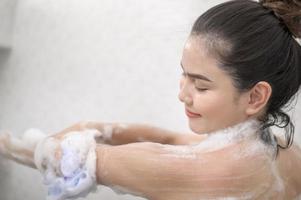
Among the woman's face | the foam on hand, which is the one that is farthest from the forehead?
the foam on hand

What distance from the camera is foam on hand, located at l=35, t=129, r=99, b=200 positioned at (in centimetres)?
83

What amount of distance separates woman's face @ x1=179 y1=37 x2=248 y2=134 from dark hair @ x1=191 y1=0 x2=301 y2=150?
0.06ft

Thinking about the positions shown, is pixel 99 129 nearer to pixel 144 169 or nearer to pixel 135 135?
pixel 135 135

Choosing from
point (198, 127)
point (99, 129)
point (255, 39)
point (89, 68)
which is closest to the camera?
point (255, 39)

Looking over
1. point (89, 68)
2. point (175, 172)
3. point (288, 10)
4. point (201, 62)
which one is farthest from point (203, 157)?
point (89, 68)

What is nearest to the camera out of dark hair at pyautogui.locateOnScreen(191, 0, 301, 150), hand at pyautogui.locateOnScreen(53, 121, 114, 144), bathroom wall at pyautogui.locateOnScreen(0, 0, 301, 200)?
dark hair at pyautogui.locateOnScreen(191, 0, 301, 150)

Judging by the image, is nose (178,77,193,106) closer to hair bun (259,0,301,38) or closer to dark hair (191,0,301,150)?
dark hair (191,0,301,150)

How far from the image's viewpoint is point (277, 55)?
0.81 metres

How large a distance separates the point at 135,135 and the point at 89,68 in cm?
39

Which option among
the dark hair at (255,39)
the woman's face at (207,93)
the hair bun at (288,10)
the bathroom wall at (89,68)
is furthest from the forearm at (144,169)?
the bathroom wall at (89,68)

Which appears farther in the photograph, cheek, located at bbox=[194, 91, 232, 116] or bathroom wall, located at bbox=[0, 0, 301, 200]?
bathroom wall, located at bbox=[0, 0, 301, 200]

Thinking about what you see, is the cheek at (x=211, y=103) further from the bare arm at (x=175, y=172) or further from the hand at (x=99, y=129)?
the hand at (x=99, y=129)

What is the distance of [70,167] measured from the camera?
2.77ft

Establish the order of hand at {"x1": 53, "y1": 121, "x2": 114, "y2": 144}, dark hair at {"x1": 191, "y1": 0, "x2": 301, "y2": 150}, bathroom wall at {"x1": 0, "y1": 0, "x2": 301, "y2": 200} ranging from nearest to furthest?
dark hair at {"x1": 191, "y1": 0, "x2": 301, "y2": 150} → hand at {"x1": 53, "y1": 121, "x2": 114, "y2": 144} → bathroom wall at {"x1": 0, "y1": 0, "x2": 301, "y2": 200}
